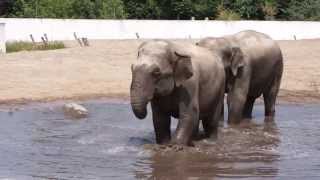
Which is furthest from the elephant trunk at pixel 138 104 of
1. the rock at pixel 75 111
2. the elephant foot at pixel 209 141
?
the rock at pixel 75 111

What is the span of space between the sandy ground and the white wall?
11905mm

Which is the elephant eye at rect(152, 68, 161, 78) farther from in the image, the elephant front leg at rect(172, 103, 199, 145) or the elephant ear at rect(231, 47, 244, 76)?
the elephant ear at rect(231, 47, 244, 76)

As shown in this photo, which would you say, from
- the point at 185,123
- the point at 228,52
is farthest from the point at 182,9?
the point at 185,123

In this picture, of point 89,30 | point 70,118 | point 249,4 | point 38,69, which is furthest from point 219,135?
point 249,4

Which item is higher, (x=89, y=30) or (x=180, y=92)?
(x=180, y=92)

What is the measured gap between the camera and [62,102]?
62.7ft

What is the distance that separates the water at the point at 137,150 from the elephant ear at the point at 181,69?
102cm

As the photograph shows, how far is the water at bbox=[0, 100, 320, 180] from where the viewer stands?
34.1ft

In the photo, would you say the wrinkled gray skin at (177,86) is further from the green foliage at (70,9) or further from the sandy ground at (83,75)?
the green foliage at (70,9)

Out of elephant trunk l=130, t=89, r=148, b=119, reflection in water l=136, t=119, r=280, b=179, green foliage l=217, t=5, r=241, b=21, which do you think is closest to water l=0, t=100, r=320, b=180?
reflection in water l=136, t=119, r=280, b=179

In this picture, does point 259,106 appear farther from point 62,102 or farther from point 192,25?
point 192,25

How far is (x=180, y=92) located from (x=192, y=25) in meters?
32.4

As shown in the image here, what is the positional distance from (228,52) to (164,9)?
1752 inches

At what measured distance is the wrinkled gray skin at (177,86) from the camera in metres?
11.0
